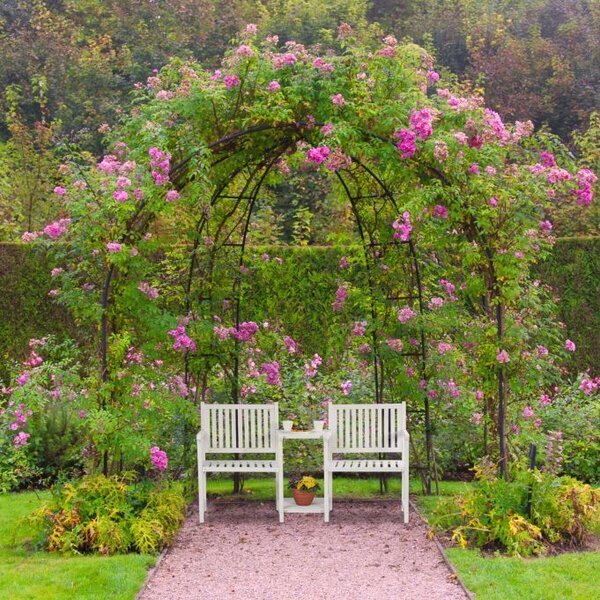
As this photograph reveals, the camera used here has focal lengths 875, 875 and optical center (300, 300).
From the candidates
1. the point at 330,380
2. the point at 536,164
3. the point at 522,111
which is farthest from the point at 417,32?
the point at 536,164

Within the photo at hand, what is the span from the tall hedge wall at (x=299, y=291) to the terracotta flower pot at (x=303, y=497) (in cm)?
306

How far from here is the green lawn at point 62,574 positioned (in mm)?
4484

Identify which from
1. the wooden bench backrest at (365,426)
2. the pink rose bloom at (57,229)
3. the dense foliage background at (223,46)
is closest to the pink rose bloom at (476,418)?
the wooden bench backrest at (365,426)

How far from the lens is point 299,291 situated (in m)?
9.36

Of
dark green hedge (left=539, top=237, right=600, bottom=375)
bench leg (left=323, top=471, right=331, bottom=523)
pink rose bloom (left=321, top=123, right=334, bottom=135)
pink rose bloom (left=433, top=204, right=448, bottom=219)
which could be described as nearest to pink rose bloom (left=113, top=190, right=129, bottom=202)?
pink rose bloom (left=321, top=123, right=334, bottom=135)

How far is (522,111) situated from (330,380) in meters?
9.63

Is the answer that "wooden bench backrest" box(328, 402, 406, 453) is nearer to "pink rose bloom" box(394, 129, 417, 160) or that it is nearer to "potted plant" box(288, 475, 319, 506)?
"potted plant" box(288, 475, 319, 506)

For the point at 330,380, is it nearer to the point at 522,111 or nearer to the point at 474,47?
the point at 522,111

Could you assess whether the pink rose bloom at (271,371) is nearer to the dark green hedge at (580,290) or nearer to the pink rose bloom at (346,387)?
the pink rose bloom at (346,387)

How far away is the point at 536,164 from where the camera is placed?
18.6 ft

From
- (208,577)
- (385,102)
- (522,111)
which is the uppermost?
(522,111)

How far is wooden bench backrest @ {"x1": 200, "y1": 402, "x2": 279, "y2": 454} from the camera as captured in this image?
21.1 feet

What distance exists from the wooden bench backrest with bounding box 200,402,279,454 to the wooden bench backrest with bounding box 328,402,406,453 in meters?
0.44

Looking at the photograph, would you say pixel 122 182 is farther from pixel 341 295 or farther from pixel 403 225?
pixel 341 295
